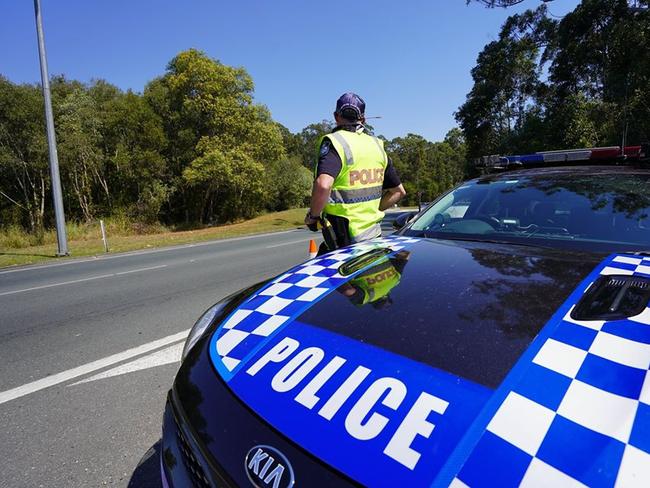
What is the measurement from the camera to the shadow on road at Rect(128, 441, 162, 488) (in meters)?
1.93

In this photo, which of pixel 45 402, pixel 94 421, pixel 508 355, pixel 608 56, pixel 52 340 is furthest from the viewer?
pixel 608 56

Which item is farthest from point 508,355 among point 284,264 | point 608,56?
point 608,56

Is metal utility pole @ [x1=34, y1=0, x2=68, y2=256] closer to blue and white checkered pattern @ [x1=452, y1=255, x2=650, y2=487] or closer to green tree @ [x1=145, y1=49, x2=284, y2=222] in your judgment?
green tree @ [x1=145, y1=49, x2=284, y2=222]

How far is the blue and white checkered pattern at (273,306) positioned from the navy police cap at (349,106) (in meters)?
1.17

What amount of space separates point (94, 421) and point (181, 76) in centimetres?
2648

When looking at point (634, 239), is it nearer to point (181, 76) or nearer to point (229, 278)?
point (229, 278)

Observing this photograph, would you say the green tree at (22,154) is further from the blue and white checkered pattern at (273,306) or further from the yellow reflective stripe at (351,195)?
the blue and white checkered pattern at (273,306)

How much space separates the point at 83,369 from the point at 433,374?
3250 mm

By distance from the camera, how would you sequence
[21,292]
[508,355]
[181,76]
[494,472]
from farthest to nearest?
[181,76], [21,292], [508,355], [494,472]

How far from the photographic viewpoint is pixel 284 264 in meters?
8.05

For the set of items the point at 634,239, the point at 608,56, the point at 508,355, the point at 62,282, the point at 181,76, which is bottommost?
the point at 62,282

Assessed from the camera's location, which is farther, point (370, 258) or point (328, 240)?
Result: point (328, 240)

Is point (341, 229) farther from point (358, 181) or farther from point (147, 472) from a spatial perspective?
point (147, 472)

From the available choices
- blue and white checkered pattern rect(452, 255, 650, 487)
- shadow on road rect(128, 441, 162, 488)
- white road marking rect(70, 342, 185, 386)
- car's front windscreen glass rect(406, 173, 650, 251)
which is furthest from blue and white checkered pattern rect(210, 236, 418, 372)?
white road marking rect(70, 342, 185, 386)
